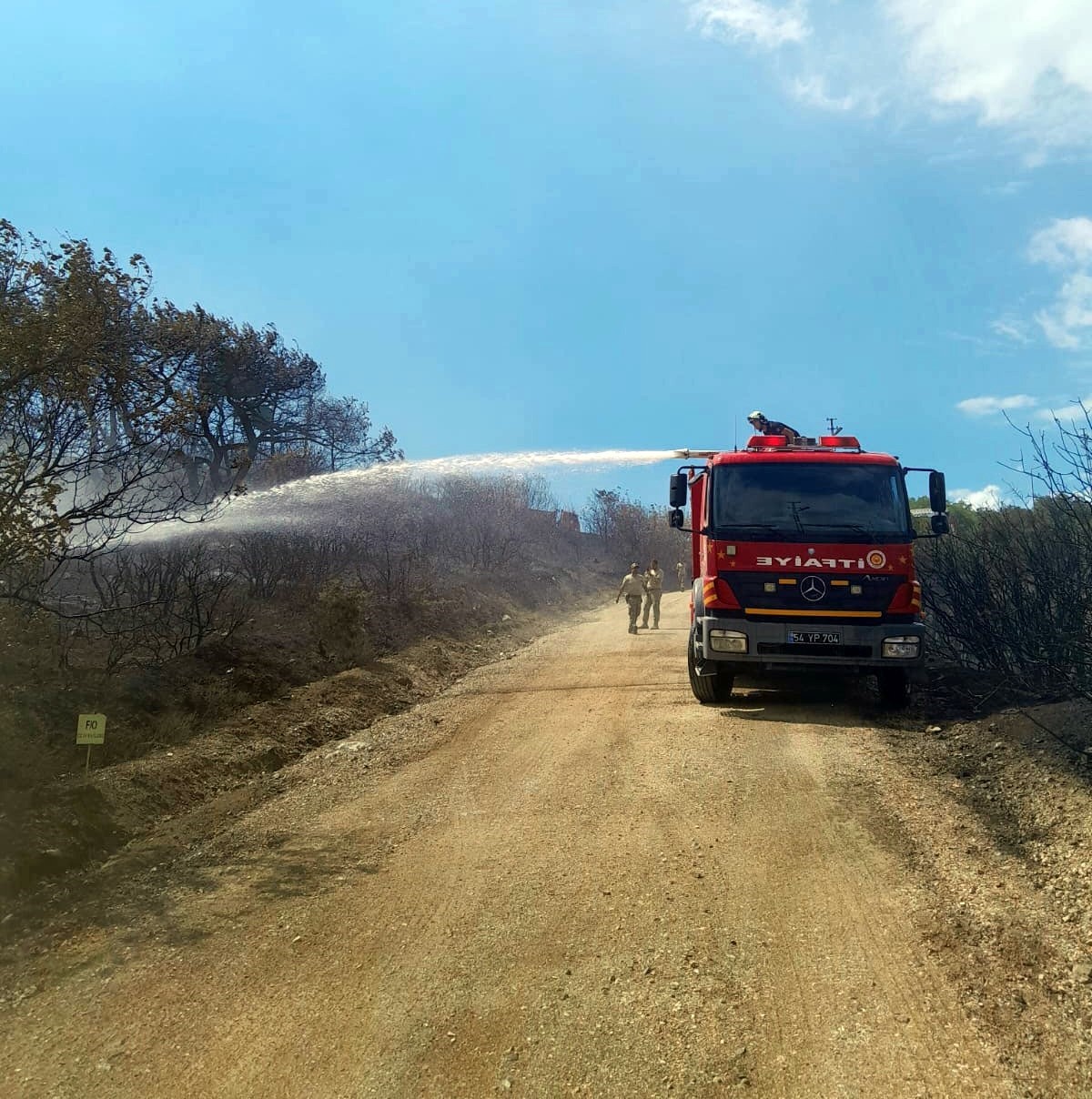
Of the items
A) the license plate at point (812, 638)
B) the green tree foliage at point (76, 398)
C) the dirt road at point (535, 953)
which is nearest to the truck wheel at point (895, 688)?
the license plate at point (812, 638)

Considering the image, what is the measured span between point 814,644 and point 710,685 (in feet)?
5.01

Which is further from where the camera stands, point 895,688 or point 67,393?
point 895,688

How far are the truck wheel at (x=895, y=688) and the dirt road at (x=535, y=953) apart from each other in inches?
110

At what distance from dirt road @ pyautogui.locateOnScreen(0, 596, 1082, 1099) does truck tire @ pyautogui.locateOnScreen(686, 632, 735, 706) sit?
3127mm

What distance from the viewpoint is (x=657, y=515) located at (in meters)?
52.0

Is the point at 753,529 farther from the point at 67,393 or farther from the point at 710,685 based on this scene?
the point at 67,393

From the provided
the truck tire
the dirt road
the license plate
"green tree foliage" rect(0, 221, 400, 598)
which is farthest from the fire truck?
"green tree foliage" rect(0, 221, 400, 598)

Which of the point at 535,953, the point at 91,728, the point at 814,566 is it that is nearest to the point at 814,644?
the point at 814,566

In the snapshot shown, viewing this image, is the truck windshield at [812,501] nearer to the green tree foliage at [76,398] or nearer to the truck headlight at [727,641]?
the truck headlight at [727,641]

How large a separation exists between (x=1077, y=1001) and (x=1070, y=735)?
4.42m

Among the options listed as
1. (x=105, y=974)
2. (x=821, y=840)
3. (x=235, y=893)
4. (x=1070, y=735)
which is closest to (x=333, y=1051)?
(x=105, y=974)

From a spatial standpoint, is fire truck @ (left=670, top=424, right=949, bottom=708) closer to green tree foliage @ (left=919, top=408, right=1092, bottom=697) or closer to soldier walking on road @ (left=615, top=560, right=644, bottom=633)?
green tree foliage @ (left=919, top=408, right=1092, bottom=697)

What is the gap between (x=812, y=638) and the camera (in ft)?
32.6

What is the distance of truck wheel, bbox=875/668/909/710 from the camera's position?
33.7 feet
